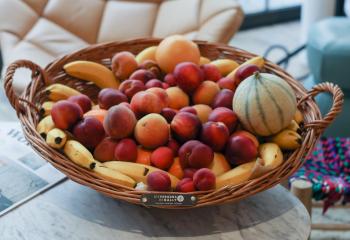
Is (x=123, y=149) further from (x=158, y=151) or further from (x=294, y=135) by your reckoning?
(x=294, y=135)

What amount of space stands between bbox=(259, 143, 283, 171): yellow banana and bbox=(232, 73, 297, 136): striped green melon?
0.03 metres

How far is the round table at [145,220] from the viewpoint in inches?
33.0

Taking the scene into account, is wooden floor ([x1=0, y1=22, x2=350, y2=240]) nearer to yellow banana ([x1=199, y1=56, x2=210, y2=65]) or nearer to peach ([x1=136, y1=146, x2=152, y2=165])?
yellow banana ([x1=199, y1=56, x2=210, y2=65])

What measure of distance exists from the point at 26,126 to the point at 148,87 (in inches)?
9.5

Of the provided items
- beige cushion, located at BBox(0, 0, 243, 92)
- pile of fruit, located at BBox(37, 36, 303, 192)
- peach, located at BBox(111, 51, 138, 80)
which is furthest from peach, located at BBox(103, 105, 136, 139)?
beige cushion, located at BBox(0, 0, 243, 92)

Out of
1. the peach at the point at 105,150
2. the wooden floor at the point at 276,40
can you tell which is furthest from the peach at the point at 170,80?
the wooden floor at the point at 276,40

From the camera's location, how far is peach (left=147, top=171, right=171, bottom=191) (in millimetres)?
817

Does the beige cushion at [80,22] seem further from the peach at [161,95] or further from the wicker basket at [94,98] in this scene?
the peach at [161,95]

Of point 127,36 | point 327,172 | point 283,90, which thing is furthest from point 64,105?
point 127,36

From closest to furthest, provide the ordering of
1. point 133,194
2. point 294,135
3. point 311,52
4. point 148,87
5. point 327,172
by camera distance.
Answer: point 133,194
point 294,135
point 148,87
point 327,172
point 311,52

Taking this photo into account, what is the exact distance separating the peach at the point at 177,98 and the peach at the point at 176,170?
15cm

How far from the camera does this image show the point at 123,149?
879 mm

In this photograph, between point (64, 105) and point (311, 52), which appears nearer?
point (64, 105)

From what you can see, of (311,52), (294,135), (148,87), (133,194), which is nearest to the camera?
(133,194)
